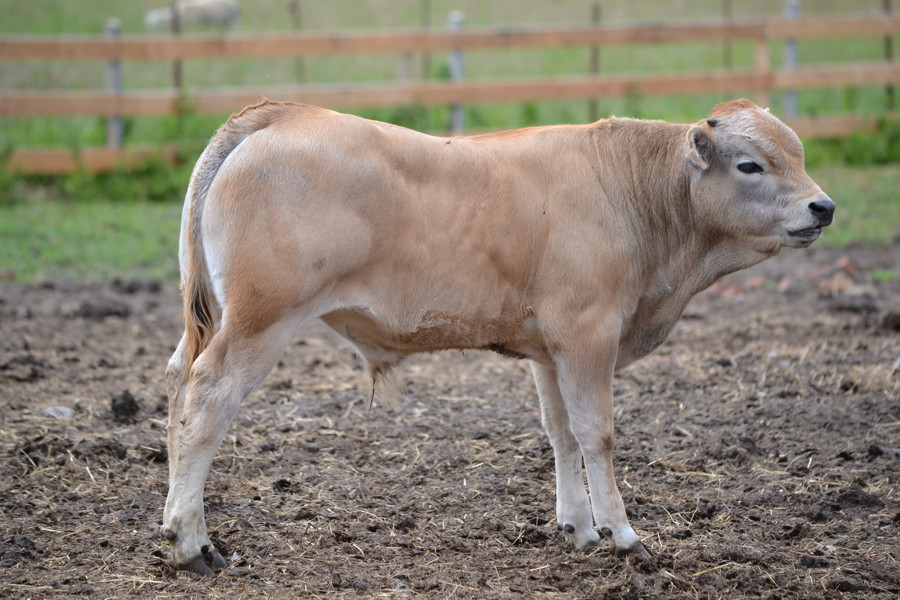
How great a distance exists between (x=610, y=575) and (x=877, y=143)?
38.3 feet

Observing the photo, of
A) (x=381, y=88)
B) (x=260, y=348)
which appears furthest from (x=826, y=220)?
(x=381, y=88)

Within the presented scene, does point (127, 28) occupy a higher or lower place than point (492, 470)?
higher

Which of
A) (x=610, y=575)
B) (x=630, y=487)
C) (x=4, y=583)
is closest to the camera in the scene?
(x=4, y=583)

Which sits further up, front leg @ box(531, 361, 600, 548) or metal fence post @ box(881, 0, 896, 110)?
metal fence post @ box(881, 0, 896, 110)

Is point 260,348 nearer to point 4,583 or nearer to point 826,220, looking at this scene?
point 4,583

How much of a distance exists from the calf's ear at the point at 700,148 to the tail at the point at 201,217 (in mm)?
2014

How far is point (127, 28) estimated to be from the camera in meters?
23.0

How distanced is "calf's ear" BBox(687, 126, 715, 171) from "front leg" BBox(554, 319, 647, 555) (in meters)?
0.96

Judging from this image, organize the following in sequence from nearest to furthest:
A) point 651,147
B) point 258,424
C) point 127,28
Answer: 1. point 651,147
2. point 258,424
3. point 127,28

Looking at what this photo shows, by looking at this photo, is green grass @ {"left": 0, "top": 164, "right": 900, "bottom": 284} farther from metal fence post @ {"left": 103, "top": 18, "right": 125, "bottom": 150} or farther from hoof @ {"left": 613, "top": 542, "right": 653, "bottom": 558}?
hoof @ {"left": 613, "top": 542, "right": 653, "bottom": 558}

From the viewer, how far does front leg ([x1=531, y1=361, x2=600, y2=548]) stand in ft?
16.1

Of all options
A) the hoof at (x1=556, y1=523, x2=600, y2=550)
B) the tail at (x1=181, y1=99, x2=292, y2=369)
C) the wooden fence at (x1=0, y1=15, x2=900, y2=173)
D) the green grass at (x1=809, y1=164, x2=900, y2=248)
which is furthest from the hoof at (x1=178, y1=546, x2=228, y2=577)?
the wooden fence at (x1=0, y1=15, x2=900, y2=173)

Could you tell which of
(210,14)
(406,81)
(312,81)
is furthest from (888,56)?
(210,14)

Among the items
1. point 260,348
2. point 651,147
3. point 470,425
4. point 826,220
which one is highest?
point 651,147
